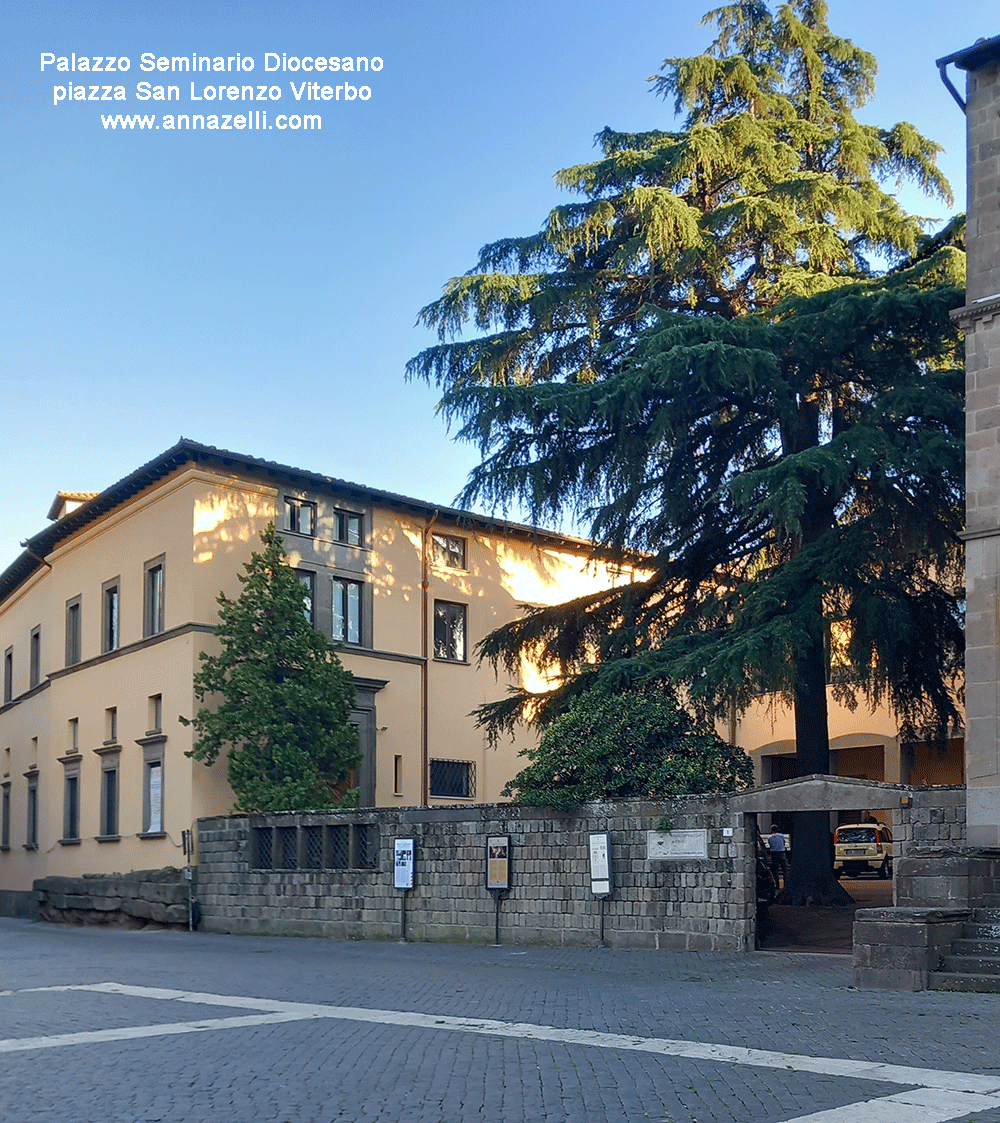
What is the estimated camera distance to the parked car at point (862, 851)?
3638cm

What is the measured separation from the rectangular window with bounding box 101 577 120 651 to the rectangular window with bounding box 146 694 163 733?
327cm

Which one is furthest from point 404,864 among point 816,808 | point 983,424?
point 983,424

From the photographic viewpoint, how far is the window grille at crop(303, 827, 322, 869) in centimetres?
2475

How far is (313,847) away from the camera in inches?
982

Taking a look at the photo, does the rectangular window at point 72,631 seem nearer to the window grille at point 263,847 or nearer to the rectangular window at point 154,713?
the rectangular window at point 154,713

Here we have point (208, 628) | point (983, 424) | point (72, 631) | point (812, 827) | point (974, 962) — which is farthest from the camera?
point (72, 631)

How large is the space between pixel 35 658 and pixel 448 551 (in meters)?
14.2

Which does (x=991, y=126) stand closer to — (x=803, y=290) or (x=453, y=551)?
(x=803, y=290)

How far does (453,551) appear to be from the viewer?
35719 mm

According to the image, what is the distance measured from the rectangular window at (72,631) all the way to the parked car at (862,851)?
20.4m

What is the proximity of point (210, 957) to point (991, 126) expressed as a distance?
1538 centimetres

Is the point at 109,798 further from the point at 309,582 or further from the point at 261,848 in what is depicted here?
the point at 261,848

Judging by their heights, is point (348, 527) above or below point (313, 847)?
above

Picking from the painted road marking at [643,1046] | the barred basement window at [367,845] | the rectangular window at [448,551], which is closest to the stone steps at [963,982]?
the painted road marking at [643,1046]
